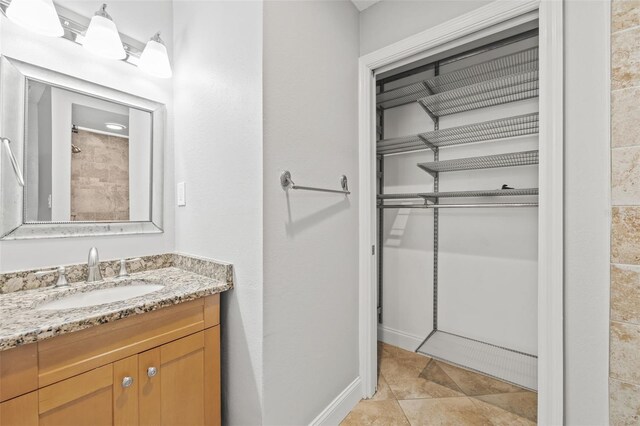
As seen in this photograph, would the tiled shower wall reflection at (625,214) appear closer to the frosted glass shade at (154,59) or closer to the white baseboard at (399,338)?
the white baseboard at (399,338)

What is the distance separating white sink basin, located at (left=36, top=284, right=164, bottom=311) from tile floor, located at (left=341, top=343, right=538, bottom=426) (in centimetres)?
126

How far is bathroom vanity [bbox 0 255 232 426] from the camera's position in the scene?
2.53ft

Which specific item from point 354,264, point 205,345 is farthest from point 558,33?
point 205,345

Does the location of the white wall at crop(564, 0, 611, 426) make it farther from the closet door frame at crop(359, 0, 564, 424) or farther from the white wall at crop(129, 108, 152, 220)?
the white wall at crop(129, 108, 152, 220)

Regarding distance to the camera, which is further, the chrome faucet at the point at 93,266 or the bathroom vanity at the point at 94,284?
the chrome faucet at the point at 93,266

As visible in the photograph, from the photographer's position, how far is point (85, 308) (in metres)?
0.94

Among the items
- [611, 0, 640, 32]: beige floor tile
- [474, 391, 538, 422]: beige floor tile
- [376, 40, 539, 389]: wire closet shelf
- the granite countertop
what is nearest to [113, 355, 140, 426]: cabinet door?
the granite countertop

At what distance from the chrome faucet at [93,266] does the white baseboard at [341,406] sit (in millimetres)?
1211

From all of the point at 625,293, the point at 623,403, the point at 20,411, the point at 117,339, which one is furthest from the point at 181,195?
the point at 623,403

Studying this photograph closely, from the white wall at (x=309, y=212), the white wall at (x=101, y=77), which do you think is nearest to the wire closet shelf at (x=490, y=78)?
the white wall at (x=309, y=212)

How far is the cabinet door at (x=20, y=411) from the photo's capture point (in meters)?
0.73

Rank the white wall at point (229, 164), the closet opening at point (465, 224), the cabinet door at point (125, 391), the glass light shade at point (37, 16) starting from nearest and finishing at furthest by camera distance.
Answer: the cabinet door at point (125, 391) < the glass light shade at point (37, 16) < the white wall at point (229, 164) < the closet opening at point (465, 224)

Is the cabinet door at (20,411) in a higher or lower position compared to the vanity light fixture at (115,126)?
lower

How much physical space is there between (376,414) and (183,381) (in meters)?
1.09
